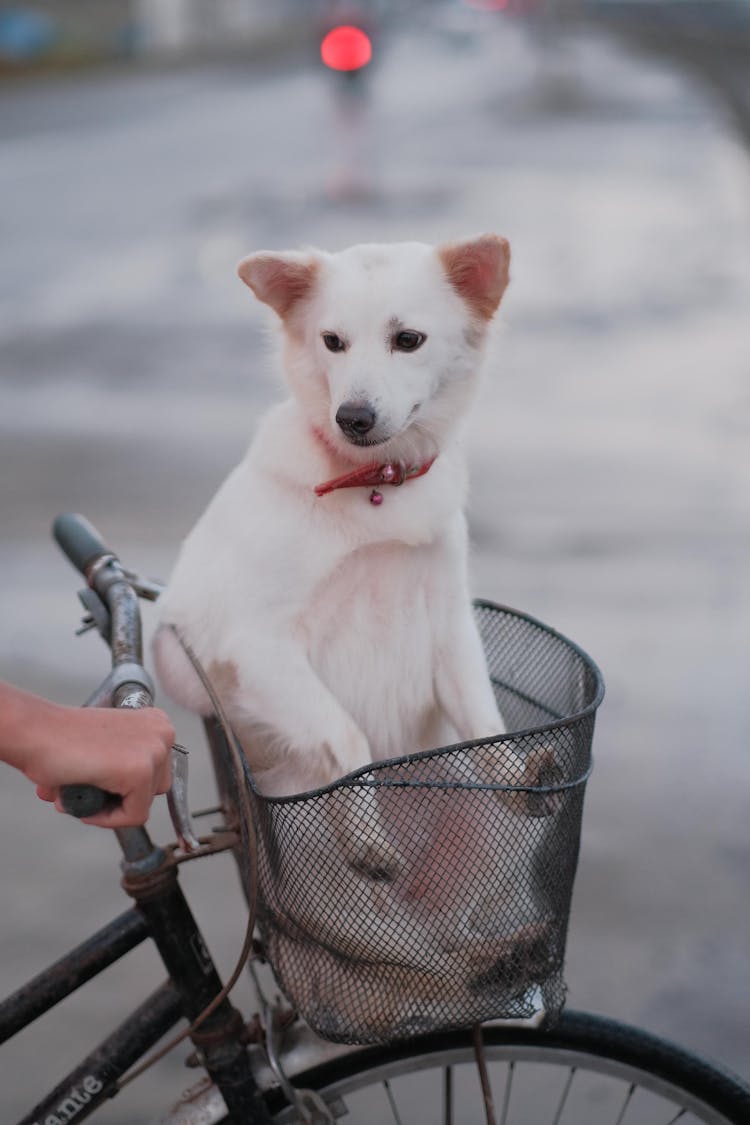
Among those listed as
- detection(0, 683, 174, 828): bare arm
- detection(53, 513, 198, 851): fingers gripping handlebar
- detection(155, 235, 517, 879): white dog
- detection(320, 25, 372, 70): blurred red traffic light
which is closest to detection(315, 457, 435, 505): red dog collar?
detection(155, 235, 517, 879): white dog

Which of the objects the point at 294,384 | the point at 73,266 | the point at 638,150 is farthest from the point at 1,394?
the point at 638,150

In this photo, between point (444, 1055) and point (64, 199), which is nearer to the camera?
point (444, 1055)

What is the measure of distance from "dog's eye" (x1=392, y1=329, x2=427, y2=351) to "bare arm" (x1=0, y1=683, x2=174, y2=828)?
3.12 feet

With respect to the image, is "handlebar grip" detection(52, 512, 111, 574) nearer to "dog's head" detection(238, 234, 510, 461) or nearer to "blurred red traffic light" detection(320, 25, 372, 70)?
"dog's head" detection(238, 234, 510, 461)

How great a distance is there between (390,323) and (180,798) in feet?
2.95

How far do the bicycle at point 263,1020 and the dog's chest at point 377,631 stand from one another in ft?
0.57

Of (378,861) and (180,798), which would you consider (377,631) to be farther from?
(180,798)

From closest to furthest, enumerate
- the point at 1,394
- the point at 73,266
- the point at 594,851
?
the point at 594,851 < the point at 1,394 < the point at 73,266

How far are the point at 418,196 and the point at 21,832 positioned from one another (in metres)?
10.2

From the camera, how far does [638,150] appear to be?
53.9ft

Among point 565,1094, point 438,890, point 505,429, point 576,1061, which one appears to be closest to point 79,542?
point 438,890

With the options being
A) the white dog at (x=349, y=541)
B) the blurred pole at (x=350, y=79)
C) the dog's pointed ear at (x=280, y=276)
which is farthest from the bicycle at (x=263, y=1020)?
the blurred pole at (x=350, y=79)

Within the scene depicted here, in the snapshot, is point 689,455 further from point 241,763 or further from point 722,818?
point 241,763

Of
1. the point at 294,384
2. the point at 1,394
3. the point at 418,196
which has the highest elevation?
the point at 418,196
